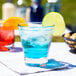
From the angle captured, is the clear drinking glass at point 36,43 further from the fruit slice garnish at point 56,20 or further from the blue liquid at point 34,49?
the fruit slice garnish at point 56,20

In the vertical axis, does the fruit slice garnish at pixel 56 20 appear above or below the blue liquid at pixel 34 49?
above

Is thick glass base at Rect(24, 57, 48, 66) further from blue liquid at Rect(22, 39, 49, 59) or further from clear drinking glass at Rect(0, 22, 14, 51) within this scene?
clear drinking glass at Rect(0, 22, 14, 51)

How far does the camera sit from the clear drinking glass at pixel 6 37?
32.2 inches

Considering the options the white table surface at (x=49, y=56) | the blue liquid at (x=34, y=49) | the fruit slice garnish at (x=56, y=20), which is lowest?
the white table surface at (x=49, y=56)

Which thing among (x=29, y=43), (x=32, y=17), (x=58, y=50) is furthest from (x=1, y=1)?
(x=29, y=43)

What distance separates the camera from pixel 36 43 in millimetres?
625

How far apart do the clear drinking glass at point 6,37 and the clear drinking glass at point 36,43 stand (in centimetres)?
20

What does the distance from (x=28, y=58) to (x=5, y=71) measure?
0.08 m

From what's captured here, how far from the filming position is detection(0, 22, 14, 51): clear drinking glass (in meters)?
0.82

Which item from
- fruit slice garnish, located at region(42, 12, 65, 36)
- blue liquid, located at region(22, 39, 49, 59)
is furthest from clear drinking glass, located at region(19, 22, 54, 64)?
fruit slice garnish, located at region(42, 12, 65, 36)

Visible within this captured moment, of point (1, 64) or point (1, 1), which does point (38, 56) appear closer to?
point (1, 64)

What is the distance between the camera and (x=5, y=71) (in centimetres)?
59

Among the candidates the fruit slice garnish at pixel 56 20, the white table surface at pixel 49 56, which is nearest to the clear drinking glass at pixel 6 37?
the white table surface at pixel 49 56

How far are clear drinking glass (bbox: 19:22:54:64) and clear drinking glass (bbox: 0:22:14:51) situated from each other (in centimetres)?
20
